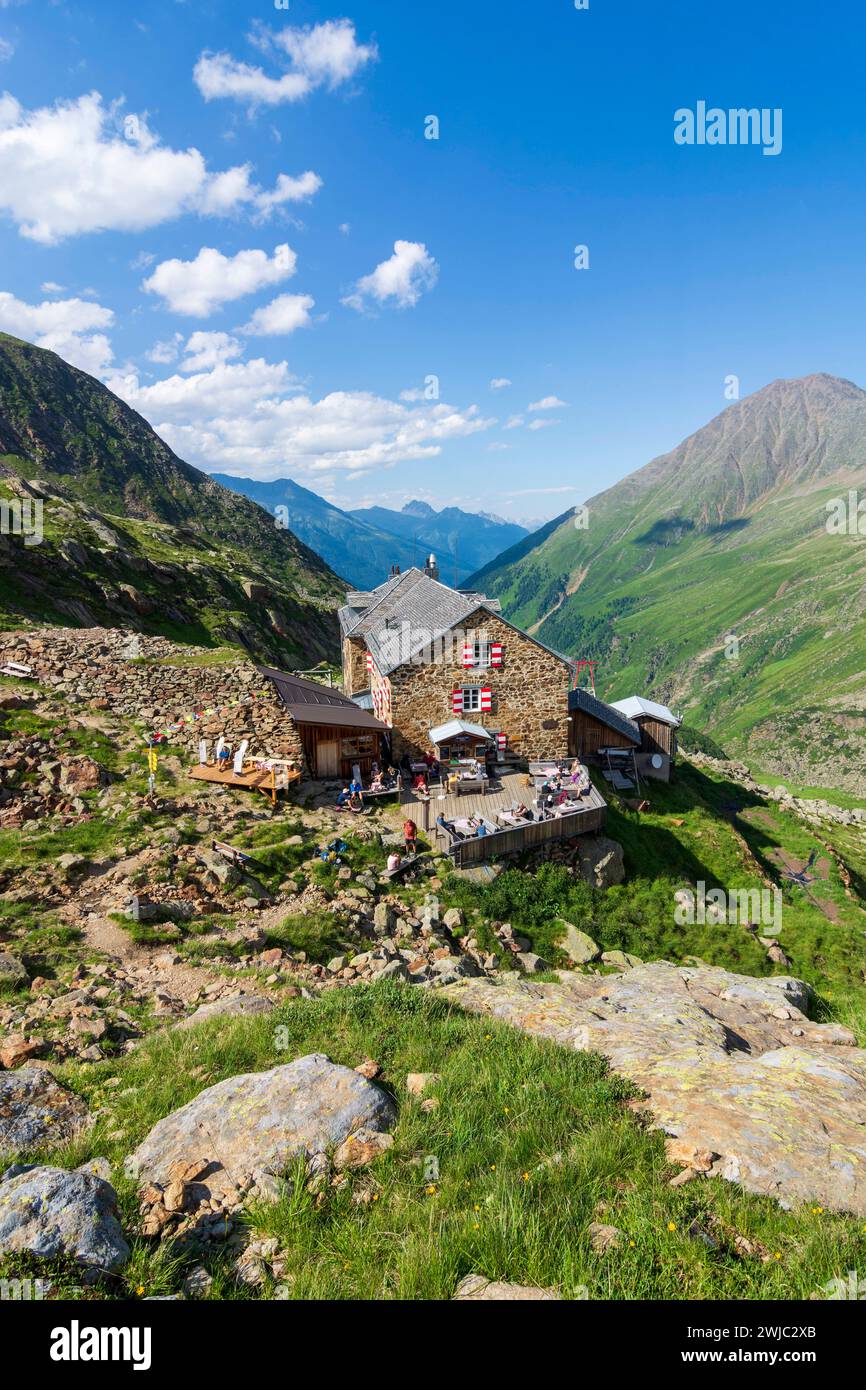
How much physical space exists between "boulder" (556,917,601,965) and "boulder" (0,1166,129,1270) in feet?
56.0

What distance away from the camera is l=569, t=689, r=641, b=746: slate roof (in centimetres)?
3605

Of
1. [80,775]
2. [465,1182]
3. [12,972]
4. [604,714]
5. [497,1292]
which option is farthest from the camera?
[604,714]

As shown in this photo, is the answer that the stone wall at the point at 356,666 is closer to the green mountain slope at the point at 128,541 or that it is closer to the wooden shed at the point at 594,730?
the wooden shed at the point at 594,730

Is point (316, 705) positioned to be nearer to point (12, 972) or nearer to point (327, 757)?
point (327, 757)

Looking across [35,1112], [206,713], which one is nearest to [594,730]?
[206,713]

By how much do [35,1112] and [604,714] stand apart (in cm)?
3384

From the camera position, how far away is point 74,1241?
4.63 meters

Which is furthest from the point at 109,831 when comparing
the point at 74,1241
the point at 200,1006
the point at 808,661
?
the point at 808,661

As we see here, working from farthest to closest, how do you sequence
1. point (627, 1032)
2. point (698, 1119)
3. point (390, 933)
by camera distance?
point (390, 933) → point (627, 1032) → point (698, 1119)

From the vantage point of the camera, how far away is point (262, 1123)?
22.5ft
